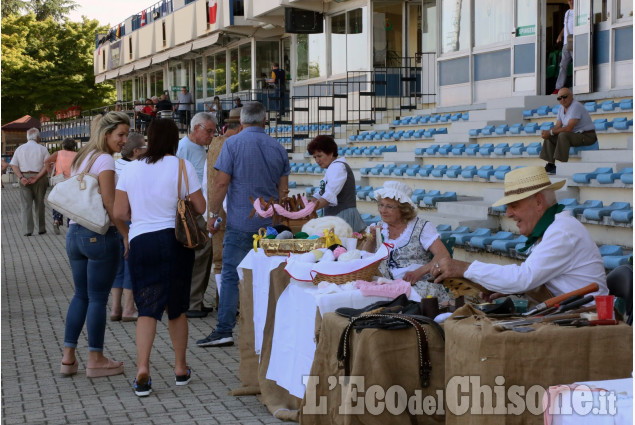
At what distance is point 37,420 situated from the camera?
5785 mm

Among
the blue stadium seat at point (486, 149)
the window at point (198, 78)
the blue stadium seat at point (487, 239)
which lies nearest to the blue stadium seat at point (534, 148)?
the blue stadium seat at point (486, 149)

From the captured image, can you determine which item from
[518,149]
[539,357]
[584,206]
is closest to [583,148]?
[518,149]

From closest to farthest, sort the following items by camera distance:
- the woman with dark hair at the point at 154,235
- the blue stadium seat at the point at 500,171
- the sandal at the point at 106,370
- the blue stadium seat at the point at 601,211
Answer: the woman with dark hair at the point at 154,235 < the sandal at the point at 106,370 < the blue stadium seat at the point at 601,211 < the blue stadium seat at the point at 500,171

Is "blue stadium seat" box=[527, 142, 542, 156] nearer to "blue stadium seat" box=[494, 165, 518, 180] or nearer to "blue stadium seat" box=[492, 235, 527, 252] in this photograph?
"blue stadium seat" box=[494, 165, 518, 180]

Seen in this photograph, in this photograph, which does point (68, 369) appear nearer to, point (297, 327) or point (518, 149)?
point (297, 327)

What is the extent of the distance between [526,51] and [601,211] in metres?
7.93

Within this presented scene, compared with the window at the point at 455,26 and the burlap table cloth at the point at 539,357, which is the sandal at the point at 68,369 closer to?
the burlap table cloth at the point at 539,357

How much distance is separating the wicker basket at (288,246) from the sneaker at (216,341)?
2.00m

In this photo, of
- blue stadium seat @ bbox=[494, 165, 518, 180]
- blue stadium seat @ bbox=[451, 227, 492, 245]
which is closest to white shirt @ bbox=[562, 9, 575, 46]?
blue stadium seat @ bbox=[494, 165, 518, 180]

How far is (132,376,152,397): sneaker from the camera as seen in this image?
20.3ft

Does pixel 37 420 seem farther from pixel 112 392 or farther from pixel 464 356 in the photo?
pixel 464 356

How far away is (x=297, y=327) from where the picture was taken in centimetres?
529

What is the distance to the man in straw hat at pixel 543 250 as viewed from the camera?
4457 millimetres

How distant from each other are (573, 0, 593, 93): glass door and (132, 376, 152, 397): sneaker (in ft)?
32.0
